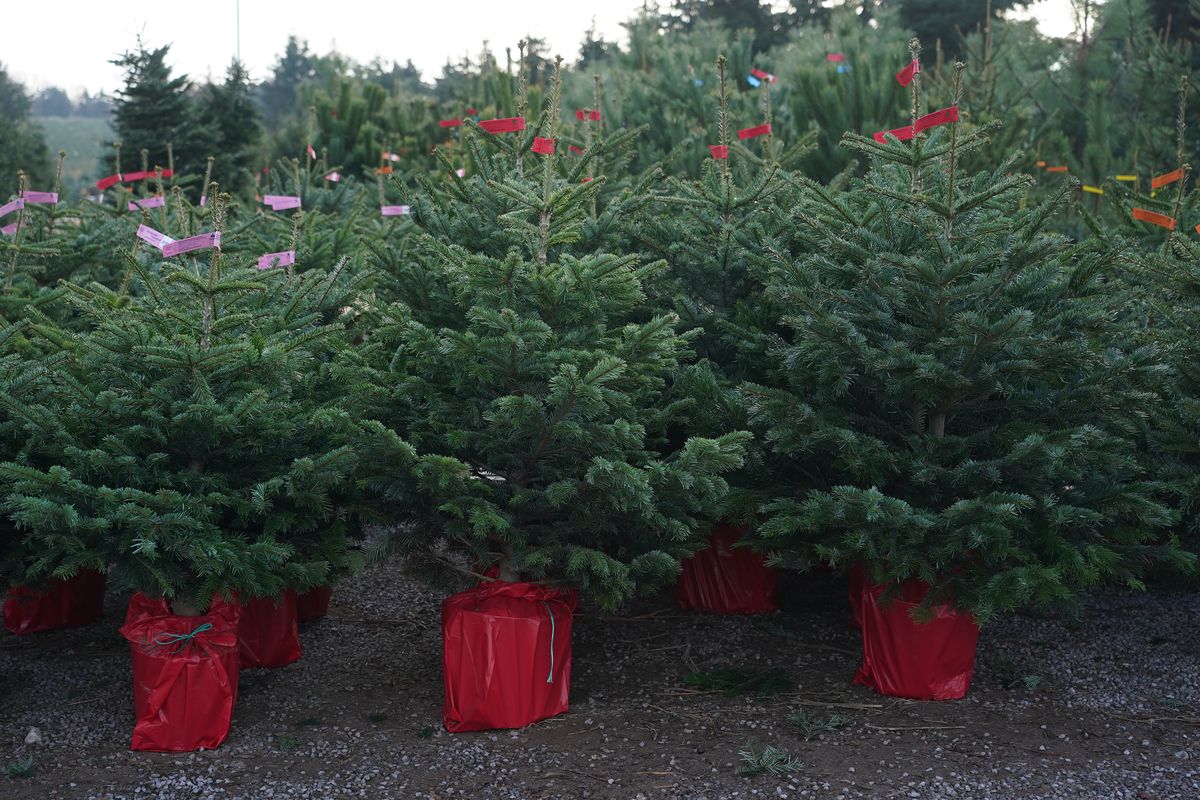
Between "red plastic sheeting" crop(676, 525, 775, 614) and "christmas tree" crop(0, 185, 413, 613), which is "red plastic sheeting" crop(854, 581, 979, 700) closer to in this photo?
"red plastic sheeting" crop(676, 525, 775, 614)

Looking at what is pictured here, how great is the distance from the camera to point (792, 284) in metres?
4.50

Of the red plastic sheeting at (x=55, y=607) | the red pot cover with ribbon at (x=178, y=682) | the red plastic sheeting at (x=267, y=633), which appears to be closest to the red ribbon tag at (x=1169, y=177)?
the red plastic sheeting at (x=267, y=633)

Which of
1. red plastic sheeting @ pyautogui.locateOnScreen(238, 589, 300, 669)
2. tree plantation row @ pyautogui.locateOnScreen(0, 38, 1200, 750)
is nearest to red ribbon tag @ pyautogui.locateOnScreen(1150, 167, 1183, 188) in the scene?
tree plantation row @ pyautogui.locateOnScreen(0, 38, 1200, 750)

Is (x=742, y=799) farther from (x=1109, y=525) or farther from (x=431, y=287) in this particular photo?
(x=431, y=287)

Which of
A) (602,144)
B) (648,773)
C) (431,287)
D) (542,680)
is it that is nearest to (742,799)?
(648,773)

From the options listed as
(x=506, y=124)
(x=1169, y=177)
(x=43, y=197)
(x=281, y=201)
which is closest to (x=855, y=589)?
(x=1169, y=177)

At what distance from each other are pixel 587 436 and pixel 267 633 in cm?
198

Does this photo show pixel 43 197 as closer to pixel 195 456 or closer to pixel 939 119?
pixel 195 456

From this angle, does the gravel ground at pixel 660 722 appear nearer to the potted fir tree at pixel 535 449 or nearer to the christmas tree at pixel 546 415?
the potted fir tree at pixel 535 449

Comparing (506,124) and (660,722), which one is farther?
(506,124)

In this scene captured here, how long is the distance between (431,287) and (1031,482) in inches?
104

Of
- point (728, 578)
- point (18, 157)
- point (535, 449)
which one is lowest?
point (728, 578)

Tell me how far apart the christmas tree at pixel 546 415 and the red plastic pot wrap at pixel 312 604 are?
1.21m

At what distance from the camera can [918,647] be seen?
4.42 metres
